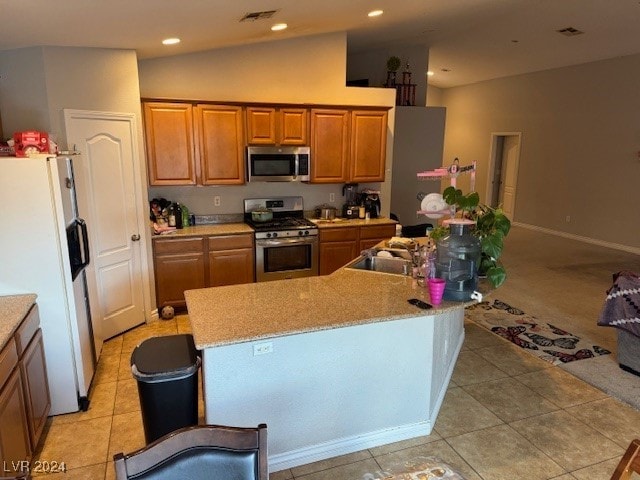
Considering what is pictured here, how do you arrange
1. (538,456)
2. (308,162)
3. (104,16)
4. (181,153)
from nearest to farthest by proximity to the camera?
(538,456)
(104,16)
(181,153)
(308,162)

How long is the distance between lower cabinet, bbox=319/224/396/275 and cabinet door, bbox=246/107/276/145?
1212 mm

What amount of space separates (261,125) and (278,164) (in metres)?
0.47

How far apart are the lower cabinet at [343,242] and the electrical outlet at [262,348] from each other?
2.84 meters

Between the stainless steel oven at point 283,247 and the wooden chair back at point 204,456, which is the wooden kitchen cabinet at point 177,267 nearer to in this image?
the stainless steel oven at point 283,247

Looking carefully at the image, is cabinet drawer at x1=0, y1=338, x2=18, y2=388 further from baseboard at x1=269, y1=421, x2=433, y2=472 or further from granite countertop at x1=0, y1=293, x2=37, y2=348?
baseboard at x1=269, y1=421, x2=433, y2=472

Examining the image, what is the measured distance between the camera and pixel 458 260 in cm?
271

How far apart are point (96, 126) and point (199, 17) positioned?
4.66 ft

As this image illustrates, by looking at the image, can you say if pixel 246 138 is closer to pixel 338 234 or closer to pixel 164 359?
pixel 338 234

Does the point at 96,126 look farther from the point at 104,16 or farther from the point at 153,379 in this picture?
the point at 153,379

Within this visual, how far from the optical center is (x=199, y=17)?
3.04m

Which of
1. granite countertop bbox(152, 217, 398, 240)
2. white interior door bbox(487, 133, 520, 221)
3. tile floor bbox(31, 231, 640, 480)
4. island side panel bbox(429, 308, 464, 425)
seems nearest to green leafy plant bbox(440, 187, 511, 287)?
island side panel bbox(429, 308, 464, 425)

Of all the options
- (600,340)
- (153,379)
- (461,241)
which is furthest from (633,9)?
(153,379)

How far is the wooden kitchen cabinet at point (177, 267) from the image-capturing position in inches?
173

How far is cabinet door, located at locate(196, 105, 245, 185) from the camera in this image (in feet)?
14.7
